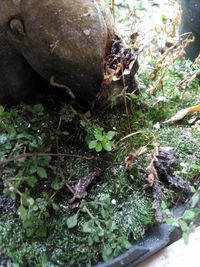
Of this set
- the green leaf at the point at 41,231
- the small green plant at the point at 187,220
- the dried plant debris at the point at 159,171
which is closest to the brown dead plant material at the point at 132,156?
the dried plant debris at the point at 159,171

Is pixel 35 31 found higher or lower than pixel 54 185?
higher

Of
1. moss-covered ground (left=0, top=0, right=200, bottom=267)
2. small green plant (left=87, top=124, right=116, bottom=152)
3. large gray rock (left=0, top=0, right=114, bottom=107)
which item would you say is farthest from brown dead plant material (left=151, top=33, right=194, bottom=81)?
small green plant (left=87, top=124, right=116, bottom=152)

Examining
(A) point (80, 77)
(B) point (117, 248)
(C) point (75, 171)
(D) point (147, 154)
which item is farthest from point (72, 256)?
(A) point (80, 77)

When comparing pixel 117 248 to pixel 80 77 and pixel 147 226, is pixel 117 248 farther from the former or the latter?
pixel 80 77

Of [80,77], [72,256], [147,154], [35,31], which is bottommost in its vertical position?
[72,256]

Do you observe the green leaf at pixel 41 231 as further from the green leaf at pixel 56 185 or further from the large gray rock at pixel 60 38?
the large gray rock at pixel 60 38

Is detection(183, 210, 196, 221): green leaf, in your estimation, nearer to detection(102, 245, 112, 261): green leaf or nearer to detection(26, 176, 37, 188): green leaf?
detection(102, 245, 112, 261): green leaf
